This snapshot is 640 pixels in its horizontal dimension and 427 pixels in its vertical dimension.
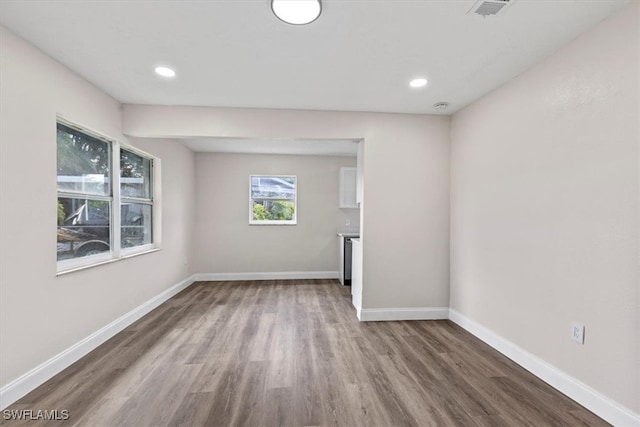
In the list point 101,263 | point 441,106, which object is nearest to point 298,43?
point 441,106

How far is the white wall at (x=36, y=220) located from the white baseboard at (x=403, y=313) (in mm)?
2696

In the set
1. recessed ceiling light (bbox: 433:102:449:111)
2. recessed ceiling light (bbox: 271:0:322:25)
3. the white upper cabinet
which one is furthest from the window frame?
recessed ceiling light (bbox: 433:102:449:111)

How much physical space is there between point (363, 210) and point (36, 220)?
283cm

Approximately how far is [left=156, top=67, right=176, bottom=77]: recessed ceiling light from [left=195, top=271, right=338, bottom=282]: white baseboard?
373cm

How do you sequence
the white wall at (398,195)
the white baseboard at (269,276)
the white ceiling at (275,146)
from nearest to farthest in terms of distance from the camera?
the white wall at (398,195)
the white ceiling at (275,146)
the white baseboard at (269,276)

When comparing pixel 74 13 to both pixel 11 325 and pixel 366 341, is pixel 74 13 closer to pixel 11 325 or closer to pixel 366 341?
pixel 11 325

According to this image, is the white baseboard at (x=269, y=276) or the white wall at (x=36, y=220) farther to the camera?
the white baseboard at (x=269, y=276)

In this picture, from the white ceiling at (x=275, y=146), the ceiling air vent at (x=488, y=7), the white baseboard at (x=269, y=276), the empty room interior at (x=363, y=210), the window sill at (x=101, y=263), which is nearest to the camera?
the ceiling air vent at (x=488, y=7)

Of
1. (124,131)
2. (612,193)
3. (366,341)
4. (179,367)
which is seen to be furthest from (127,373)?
(612,193)

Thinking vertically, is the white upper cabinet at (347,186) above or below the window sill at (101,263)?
above

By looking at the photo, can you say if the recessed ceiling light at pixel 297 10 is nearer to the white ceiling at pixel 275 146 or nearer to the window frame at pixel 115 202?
the window frame at pixel 115 202

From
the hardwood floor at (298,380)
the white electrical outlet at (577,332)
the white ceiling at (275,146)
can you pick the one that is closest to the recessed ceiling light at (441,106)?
the white ceiling at (275,146)

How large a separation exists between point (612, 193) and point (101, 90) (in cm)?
412

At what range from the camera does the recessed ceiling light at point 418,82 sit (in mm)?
2467
